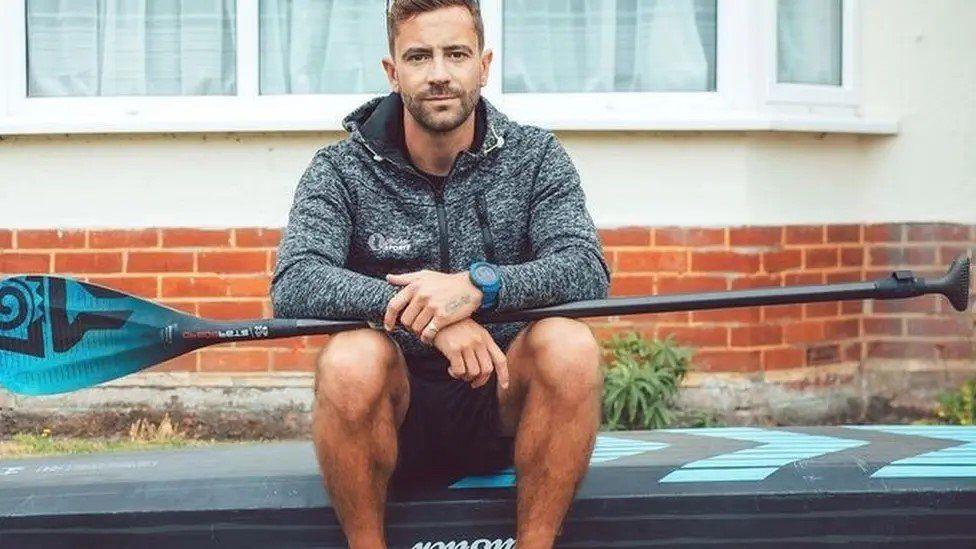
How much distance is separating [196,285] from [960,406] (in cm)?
342

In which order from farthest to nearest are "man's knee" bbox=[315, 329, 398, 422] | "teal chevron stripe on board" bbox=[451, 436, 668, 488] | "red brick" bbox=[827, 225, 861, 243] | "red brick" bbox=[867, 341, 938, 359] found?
"red brick" bbox=[867, 341, 938, 359]
"red brick" bbox=[827, 225, 861, 243]
"teal chevron stripe on board" bbox=[451, 436, 668, 488]
"man's knee" bbox=[315, 329, 398, 422]

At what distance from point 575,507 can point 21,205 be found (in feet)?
13.1

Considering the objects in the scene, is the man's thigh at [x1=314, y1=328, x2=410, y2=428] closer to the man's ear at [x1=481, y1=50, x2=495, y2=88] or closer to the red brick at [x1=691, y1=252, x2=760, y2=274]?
the man's ear at [x1=481, y1=50, x2=495, y2=88]

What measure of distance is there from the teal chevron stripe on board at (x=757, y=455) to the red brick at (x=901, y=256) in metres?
2.67

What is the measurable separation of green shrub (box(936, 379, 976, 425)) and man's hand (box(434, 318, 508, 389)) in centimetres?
410

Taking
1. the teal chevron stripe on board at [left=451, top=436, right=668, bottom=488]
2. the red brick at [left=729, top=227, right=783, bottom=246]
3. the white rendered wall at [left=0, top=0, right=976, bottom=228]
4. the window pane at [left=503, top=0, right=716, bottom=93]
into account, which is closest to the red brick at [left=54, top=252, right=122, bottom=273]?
the white rendered wall at [left=0, top=0, right=976, bottom=228]

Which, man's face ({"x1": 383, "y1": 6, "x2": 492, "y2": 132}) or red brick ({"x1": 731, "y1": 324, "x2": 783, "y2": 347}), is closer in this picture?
man's face ({"x1": 383, "y1": 6, "x2": 492, "y2": 132})

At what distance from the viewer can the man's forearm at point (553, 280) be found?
368 cm

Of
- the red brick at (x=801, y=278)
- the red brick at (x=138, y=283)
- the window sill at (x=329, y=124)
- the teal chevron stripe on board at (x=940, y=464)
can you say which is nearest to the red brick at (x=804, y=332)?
the red brick at (x=801, y=278)

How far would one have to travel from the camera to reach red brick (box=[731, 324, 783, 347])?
22.9ft

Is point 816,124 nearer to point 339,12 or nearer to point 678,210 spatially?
point 678,210

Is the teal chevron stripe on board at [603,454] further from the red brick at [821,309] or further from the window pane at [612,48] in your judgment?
the window pane at [612,48]

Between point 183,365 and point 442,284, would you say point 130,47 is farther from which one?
point 442,284

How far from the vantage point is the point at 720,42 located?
7.09m
